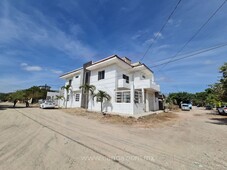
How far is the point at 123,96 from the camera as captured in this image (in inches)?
636

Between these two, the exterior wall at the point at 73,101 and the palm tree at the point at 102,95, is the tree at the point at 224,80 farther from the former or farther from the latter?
the exterior wall at the point at 73,101

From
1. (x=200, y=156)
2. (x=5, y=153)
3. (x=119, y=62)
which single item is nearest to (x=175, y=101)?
(x=119, y=62)

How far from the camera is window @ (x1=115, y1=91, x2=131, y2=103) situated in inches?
620

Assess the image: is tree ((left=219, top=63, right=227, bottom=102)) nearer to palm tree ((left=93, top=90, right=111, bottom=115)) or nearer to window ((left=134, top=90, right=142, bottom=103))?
window ((left=134, top=90, right=142, bottom=103))

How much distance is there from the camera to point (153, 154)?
4.29m

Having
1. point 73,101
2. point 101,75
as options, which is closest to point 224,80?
point 101,75

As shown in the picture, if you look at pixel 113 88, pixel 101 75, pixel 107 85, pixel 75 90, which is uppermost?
pixel 101 75

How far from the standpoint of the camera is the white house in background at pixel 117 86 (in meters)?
15.8

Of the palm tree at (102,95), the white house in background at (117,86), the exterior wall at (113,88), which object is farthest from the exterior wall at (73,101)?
the palm tree at (102,95)

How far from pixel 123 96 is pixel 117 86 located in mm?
2230

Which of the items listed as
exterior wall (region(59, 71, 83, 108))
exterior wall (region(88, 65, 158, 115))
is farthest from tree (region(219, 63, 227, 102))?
exterior wall (region(59, 71, 83, 108))

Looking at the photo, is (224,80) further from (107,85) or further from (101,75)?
(101,75)

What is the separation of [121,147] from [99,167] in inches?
67.8

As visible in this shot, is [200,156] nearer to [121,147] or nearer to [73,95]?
[121,147]
